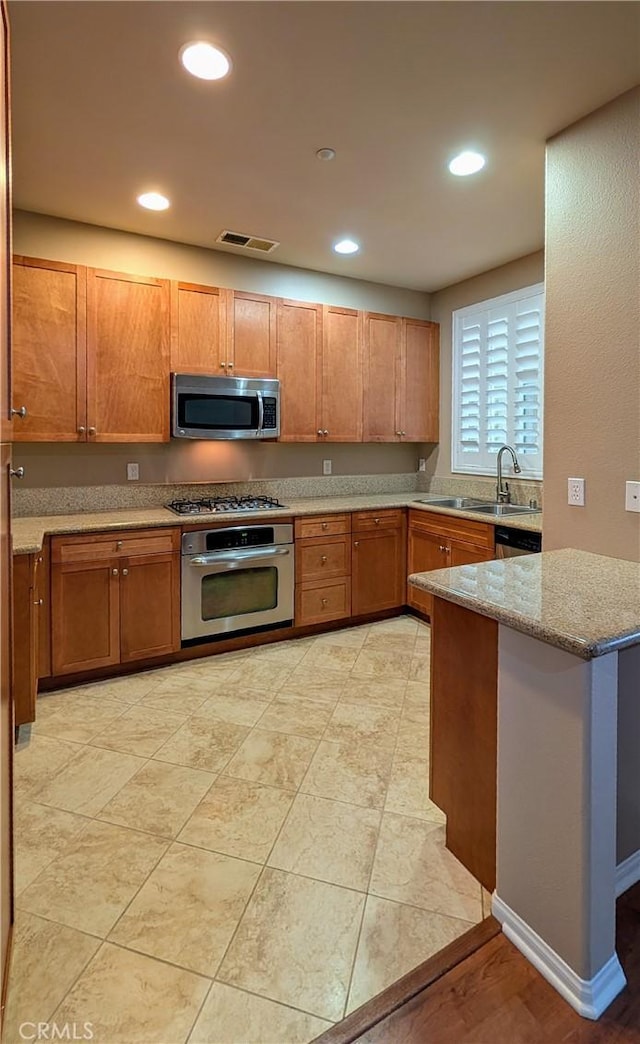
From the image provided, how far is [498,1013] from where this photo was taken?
4.19 ft

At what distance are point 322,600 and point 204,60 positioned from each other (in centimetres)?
300

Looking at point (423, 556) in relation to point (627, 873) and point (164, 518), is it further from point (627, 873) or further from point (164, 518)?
point (627, 873)

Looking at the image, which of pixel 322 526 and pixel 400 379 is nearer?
pixel 322 526

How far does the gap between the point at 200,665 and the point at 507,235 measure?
3347 mm

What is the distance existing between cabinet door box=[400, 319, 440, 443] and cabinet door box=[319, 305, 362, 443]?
46 centimetres

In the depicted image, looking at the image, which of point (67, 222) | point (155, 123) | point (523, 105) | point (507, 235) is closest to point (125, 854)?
point (155, 123)

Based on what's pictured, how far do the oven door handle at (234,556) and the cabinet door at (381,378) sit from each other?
4.23 ft

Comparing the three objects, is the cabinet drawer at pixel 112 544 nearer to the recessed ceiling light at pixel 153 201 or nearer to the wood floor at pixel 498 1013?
the recessed ceiling light at pixel 153 201

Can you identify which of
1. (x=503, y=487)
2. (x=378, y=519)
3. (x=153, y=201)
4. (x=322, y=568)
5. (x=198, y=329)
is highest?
(x=153, y=201)

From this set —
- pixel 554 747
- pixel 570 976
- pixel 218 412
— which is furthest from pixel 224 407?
pixel 570 976

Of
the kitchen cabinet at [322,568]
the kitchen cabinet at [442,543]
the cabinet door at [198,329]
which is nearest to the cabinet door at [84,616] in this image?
the kitchen cabinet at [322,568]

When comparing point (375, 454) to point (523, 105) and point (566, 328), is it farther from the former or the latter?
point (523, 105)

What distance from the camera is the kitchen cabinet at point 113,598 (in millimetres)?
3014

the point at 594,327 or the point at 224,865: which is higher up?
the point at 594,327
